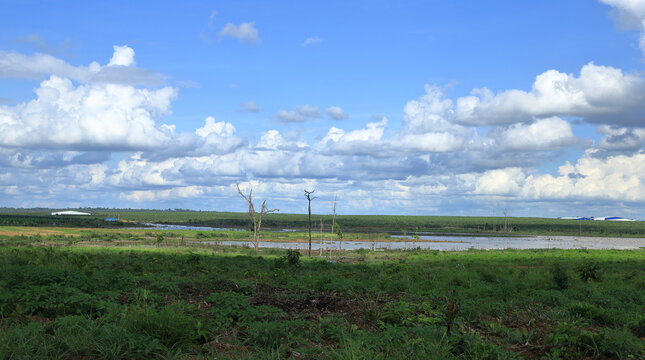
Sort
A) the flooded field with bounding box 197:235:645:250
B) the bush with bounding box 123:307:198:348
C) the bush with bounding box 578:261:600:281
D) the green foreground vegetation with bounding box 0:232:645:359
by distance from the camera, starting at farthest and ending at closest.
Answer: the flooded field with bounding box 197:235:645:250, the bush with bounding box 578:261:600:281, the bush with bounding box 123:307:198:348, the green foreground vegetation with bounding box 0:232:645:359

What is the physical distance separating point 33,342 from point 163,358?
1.84 m

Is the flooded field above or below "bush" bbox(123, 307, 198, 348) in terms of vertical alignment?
below

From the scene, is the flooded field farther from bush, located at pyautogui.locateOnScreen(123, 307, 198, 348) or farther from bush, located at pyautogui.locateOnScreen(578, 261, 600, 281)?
bush, located at pyautogui.locateOnScreen(123, 307, 198, 348)

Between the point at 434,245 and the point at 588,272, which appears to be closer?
the point at 588,272

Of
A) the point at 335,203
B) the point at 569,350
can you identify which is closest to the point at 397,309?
the point at 569,350

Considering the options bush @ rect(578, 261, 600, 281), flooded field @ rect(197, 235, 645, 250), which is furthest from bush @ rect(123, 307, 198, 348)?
flooded field @ rect(197, 235, 645, 250)

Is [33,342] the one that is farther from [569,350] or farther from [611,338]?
[611,338]

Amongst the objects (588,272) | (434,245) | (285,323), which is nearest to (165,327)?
(285,323)

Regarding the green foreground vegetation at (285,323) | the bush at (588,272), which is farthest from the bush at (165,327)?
the bush at (588,272)

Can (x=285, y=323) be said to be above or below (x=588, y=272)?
above

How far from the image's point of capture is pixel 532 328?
26.7 feet

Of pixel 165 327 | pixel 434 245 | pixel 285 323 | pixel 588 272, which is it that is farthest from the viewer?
pixel 434 245

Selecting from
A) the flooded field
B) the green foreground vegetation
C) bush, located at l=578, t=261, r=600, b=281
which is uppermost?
the green foreground vegetation

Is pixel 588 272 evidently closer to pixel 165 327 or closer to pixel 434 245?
pixel 165 327
